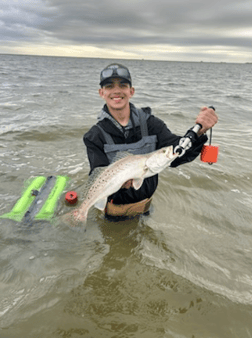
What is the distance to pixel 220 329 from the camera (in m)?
2.92

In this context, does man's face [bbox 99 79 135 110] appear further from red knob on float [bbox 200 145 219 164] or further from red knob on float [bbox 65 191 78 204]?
red knob on float [bbox 65 191 78 204]

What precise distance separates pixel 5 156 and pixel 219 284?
8.08 m

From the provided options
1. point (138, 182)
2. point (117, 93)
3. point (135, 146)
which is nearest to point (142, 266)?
point (138, 182)

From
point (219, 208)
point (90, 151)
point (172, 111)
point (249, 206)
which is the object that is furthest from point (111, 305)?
point (172, 111)

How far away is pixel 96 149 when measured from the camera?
3.77m

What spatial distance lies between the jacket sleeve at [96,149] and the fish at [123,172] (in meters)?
0.23

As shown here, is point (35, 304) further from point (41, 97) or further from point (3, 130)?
point (41, 97)

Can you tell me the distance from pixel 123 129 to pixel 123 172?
3.00 feet

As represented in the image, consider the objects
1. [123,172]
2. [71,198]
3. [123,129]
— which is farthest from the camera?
[71,198]

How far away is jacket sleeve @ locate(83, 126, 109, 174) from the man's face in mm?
523

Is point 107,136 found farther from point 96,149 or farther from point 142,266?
point 142,266

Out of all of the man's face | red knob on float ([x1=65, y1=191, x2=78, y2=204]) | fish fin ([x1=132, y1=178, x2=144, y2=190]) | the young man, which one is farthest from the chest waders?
red knob on float ([x1=65, y1=191, x2=78, y2=204])

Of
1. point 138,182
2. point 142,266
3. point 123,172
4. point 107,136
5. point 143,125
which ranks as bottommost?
point 142,266

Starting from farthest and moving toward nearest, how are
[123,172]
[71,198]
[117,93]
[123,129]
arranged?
[71,198] → [123,129] → [117,93] → [123,172]
